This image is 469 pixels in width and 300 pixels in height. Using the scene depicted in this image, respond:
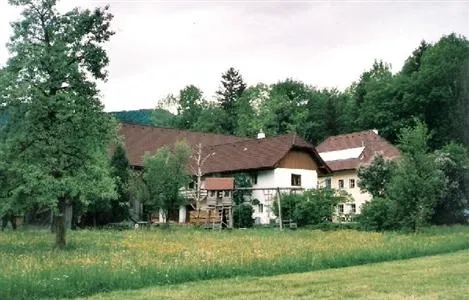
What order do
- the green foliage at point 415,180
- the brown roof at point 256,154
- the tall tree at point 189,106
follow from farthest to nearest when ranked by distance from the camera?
the tall tree at point 189,106
the brown roof at point 256,154
the green foliage at point 415,180

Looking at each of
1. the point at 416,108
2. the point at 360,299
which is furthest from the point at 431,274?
the point at 416,108

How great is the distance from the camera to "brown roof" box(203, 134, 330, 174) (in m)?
53.8

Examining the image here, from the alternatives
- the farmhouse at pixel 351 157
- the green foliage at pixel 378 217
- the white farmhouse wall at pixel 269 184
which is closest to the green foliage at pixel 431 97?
the farmhouse at pixel 351 157

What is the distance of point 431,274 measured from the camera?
14.2m

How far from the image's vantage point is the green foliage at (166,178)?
143 feet

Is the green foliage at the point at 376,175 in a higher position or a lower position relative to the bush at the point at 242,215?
higher

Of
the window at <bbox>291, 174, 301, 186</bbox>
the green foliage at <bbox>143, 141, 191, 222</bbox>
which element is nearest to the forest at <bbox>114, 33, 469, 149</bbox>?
the window at <bbox>291, 174, 301, 186</bbox>

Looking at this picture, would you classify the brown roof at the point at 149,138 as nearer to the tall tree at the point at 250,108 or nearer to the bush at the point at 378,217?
the tall tree at the point at 250,108

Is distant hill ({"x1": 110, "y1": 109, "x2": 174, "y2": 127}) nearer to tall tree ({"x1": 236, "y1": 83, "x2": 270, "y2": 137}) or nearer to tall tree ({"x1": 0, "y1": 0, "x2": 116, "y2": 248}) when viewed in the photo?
tall tree ({"x1": 236, "y1": 83, "x2": 270, "y2": 137})

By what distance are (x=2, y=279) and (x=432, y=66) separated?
70212mm

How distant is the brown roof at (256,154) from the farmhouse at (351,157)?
610 cm

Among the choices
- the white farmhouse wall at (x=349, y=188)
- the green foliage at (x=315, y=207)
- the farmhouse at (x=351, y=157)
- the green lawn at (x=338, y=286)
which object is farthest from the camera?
the farmhouse at (x=351, y=157)

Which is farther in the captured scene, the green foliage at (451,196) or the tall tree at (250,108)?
the tall tree at (250,108)

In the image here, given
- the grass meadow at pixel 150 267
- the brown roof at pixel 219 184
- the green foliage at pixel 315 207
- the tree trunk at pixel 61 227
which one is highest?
the brown roof at pixel 219 184
